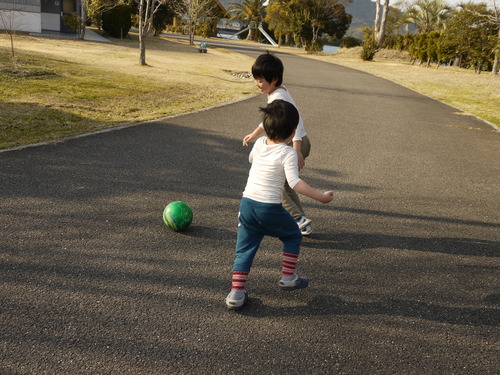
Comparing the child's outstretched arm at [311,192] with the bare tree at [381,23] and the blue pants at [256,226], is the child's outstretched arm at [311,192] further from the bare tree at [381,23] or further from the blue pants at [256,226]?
the bare tree at [381,23]

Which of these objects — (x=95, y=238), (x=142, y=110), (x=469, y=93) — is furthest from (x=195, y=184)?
(x=469, y=93)

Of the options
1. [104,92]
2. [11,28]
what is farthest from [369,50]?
[104,92]

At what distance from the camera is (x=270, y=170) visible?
3.24 meters

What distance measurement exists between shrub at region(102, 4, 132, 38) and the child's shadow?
119 feet

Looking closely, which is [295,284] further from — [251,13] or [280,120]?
[251,13]

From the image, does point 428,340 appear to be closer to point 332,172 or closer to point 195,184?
point 195,184

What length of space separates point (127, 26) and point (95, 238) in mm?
36167

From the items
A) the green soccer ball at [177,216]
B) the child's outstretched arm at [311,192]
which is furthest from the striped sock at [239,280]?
the green soccer ball at [177,216]

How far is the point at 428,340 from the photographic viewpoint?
312 centimetres

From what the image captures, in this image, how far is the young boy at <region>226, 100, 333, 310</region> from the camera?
318cm

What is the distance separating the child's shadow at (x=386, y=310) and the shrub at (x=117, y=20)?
36.4 m

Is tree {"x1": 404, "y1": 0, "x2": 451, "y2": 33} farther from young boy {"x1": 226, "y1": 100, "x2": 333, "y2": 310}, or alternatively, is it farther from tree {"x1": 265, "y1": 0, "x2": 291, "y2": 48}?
young boy {"x1": 226, "y1": 100, "x2": 333, "y2": 310}

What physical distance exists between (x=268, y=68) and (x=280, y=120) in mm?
856

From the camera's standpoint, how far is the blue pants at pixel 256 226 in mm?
3242
